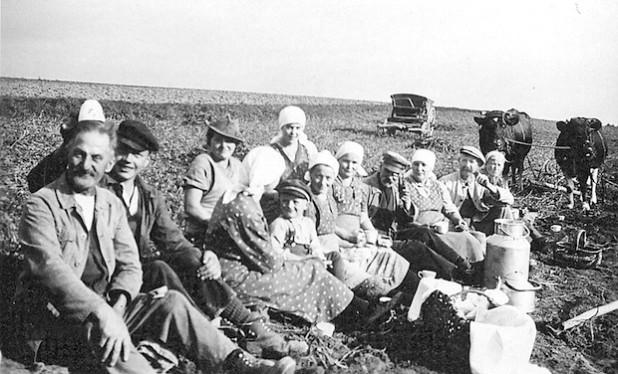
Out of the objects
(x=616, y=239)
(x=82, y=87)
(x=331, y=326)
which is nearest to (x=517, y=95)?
(x=616, y=239)

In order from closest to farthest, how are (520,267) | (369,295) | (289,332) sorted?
(289,332) → (369,295) → (520,267)

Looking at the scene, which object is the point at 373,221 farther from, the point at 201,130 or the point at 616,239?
the point at 201,130

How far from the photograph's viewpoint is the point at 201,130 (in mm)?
9180

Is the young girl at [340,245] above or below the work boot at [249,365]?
above

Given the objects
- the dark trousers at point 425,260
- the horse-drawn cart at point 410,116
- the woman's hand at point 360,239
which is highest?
the horse-drawn cart at point 410,116

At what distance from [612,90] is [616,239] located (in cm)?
181

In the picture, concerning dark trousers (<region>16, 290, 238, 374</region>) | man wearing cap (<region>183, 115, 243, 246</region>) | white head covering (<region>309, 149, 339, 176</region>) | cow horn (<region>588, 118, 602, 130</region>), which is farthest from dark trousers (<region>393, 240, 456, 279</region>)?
cow horn (<region>588, 118, 602, 130</region>)

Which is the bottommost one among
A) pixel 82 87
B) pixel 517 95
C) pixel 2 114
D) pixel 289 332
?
pixel 289 332

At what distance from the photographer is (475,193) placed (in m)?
5.97

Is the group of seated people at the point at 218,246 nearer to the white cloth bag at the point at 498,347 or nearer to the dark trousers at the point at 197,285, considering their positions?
the dark trousers at the point at 197,285

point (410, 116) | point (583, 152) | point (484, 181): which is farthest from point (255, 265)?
point (410, 116)

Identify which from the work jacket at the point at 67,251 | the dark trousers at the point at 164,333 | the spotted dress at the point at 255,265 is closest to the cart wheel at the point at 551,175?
the spotted dress at the point at 255,265

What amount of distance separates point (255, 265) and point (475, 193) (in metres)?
2.94

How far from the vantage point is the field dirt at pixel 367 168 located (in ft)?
12.9
